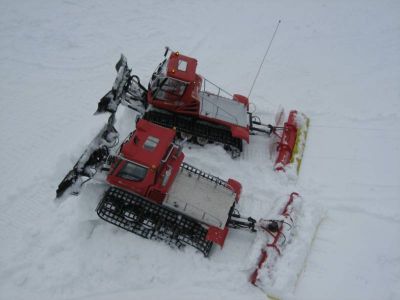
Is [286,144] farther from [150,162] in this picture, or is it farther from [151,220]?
[151,220]

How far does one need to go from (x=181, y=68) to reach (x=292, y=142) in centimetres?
367

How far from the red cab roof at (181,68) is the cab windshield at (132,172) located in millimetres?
2774

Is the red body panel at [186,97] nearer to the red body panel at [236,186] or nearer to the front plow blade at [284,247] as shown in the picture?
the red body panel at [236,186]

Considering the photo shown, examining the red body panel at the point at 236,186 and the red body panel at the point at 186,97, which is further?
the red body panel at the point at 186,97

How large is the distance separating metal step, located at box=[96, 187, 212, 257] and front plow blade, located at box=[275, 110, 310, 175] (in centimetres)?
317

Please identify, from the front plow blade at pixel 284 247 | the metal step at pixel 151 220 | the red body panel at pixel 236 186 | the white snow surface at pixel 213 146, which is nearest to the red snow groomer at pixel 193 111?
the white snow surface at pixel 213 146

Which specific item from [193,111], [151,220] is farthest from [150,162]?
[193,111]

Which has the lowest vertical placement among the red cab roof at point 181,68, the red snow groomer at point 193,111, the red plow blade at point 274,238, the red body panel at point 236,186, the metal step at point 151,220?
the metal step at point 151,220

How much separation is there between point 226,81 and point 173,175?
5.32 metres

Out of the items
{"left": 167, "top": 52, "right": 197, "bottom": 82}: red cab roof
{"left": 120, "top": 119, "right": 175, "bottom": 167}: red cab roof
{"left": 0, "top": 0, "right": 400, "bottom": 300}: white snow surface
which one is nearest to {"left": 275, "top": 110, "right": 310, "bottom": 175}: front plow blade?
{"left": 0, "top": 0, "right": 400, "bottom": 300}: white snow surface

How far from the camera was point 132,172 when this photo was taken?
823 cm

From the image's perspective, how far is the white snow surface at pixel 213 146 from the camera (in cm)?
793

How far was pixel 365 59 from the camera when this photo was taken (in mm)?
14273

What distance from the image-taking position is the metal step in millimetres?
8141
